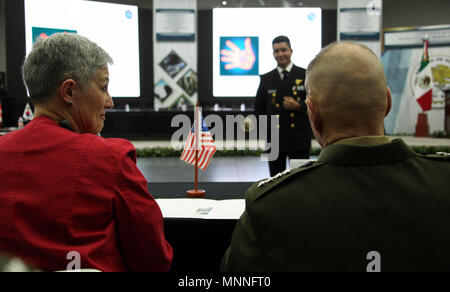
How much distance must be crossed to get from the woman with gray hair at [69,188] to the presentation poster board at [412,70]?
961cm

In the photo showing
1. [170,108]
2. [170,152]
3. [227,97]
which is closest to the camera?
[170,152]

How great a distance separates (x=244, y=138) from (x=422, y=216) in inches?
322

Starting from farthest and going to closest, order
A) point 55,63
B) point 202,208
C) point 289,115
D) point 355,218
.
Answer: point 289,115 → point 202,208 → point 55,63 → point 355,218

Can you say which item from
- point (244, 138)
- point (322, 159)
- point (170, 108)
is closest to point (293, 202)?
point (322, 159)

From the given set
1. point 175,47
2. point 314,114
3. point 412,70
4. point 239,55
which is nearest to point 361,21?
point 412,70

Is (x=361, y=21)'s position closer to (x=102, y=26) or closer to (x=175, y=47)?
(x=175, y=47)

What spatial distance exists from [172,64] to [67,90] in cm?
861

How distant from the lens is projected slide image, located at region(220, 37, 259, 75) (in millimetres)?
10289

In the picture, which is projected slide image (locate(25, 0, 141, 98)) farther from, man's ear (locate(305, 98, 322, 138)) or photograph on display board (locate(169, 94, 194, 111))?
man's ear (locate(305, 98, 322, 138))

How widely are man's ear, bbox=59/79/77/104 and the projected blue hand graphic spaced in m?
9.51

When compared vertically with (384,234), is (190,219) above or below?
below

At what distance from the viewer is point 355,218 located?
0.80 m

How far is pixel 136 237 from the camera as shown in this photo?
103 centimetres
